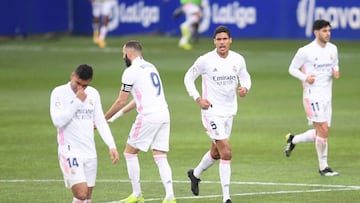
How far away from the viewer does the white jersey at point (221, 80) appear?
55.2ft

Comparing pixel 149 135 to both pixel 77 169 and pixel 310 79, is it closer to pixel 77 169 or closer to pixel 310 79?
pixel 77 169

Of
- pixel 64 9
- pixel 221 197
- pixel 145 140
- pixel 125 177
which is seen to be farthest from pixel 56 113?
pixel 64 9

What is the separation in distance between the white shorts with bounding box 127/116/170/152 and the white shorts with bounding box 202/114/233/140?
0.92 m

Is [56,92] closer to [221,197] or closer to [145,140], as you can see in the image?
[145,140]

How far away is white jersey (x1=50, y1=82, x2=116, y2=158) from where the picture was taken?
13.8 metres

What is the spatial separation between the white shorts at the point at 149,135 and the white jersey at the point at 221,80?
1.02 metres

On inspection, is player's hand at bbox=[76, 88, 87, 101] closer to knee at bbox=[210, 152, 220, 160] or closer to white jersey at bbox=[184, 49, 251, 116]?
white jersey at bbox=[184, 49, 251, 116]

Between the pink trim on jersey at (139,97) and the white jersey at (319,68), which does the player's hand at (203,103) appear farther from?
the white jersey at (319,68)

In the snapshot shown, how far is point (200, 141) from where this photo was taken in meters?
23.6

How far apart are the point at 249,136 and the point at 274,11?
992 inches

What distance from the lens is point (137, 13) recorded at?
52.8 m

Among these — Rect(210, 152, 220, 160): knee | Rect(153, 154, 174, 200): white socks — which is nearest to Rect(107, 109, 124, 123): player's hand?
Rect(153, 154, 174, 200): white socks

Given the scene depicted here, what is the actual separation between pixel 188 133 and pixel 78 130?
11.1 meters

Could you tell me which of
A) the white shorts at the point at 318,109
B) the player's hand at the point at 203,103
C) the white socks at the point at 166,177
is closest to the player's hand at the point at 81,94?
the white socks at the point at 166,177
